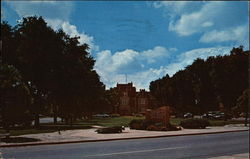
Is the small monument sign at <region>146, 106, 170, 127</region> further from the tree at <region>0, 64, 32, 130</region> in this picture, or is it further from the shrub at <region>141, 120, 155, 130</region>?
the tree at <region>0, 64, 32, 130</region>

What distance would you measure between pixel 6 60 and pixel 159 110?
2105cm

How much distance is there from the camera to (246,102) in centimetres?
4447

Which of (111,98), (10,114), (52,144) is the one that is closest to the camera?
(52,144)

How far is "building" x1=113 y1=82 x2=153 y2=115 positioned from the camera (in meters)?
108

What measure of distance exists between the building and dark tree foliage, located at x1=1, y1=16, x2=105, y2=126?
59.6 meters

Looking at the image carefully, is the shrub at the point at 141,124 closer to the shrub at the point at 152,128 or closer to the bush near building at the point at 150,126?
the bush near building at the point at 150,126

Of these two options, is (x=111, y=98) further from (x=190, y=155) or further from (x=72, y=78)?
(x=190, y=155)

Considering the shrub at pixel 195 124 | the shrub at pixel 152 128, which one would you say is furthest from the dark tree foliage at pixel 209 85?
the shrub at pixel 152 128

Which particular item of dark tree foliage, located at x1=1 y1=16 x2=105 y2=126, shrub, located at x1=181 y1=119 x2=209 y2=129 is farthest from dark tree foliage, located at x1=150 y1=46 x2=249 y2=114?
dark tree foliage, located at x1=1 y1=16 x2=105 y2=126

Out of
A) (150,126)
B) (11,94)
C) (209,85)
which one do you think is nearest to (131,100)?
(209,85)

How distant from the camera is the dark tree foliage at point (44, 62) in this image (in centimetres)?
4228

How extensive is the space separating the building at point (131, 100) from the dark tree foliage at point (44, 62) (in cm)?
5962

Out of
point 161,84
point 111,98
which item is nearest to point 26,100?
point 111,98

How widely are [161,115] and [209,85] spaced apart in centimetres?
3861
